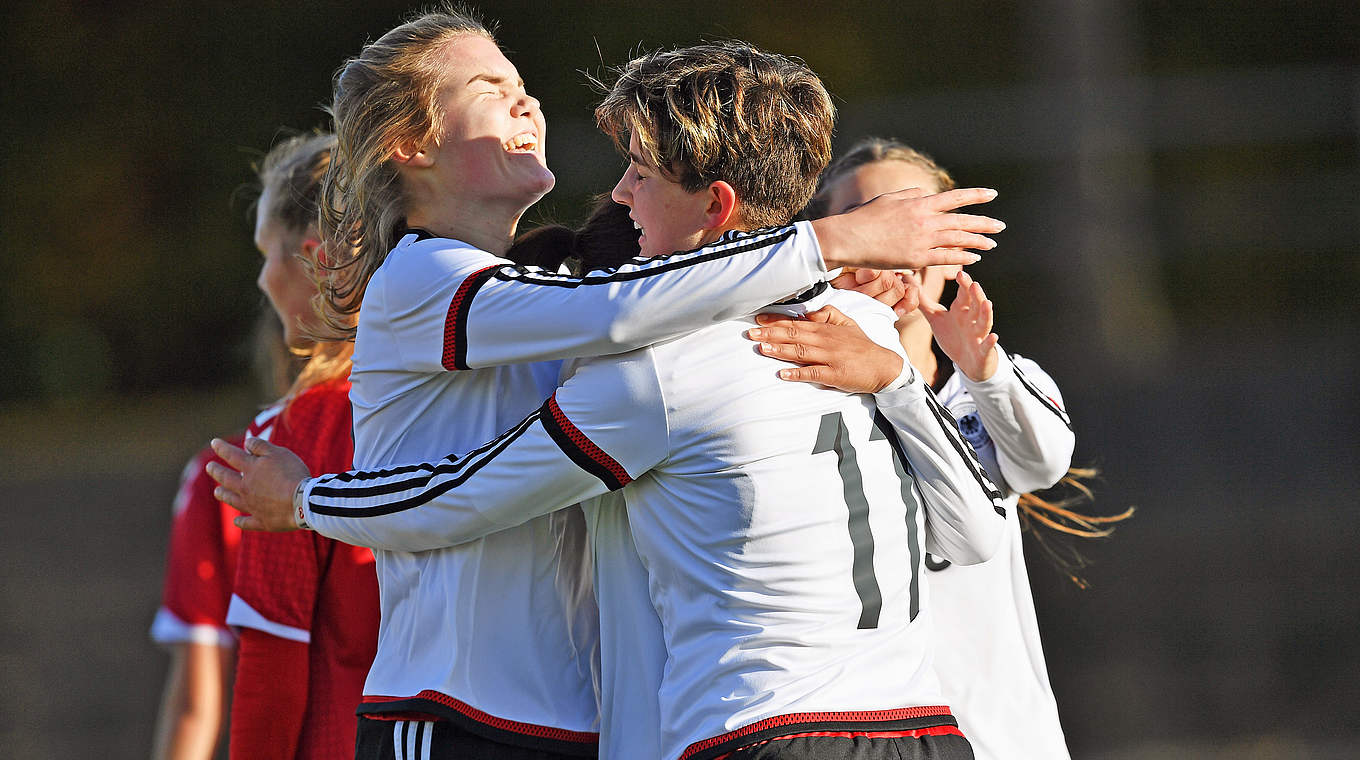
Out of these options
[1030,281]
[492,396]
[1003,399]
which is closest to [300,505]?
[492,396]

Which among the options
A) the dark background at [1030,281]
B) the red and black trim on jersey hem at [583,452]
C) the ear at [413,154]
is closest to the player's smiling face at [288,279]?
the ear at [413,154]

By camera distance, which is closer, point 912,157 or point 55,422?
point 912,157

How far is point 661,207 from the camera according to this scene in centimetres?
163

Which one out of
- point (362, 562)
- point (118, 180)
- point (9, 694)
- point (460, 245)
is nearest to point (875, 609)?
point (460, 245)

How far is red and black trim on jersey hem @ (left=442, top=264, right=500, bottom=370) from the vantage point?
1565 mm

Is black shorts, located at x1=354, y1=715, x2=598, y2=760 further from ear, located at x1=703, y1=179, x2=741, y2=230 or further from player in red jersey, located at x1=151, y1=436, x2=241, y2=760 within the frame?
player in red jersey, located at x1=151, y1=436, x2=241, y2=760

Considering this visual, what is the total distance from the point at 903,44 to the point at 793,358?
9925 millimetres

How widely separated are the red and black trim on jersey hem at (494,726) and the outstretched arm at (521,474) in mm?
188

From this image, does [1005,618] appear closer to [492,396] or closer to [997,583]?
[997,583]

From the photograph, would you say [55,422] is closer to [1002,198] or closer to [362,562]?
[1002,198]

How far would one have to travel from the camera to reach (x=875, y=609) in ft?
4.87

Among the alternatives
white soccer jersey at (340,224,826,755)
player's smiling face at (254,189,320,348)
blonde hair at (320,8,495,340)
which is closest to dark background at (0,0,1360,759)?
player's smiling face at (254,189,320,348)

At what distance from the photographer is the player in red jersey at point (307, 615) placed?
1943mm

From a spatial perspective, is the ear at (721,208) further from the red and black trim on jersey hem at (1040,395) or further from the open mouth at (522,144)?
the red and black trim on jersey hem at (1040,395)
